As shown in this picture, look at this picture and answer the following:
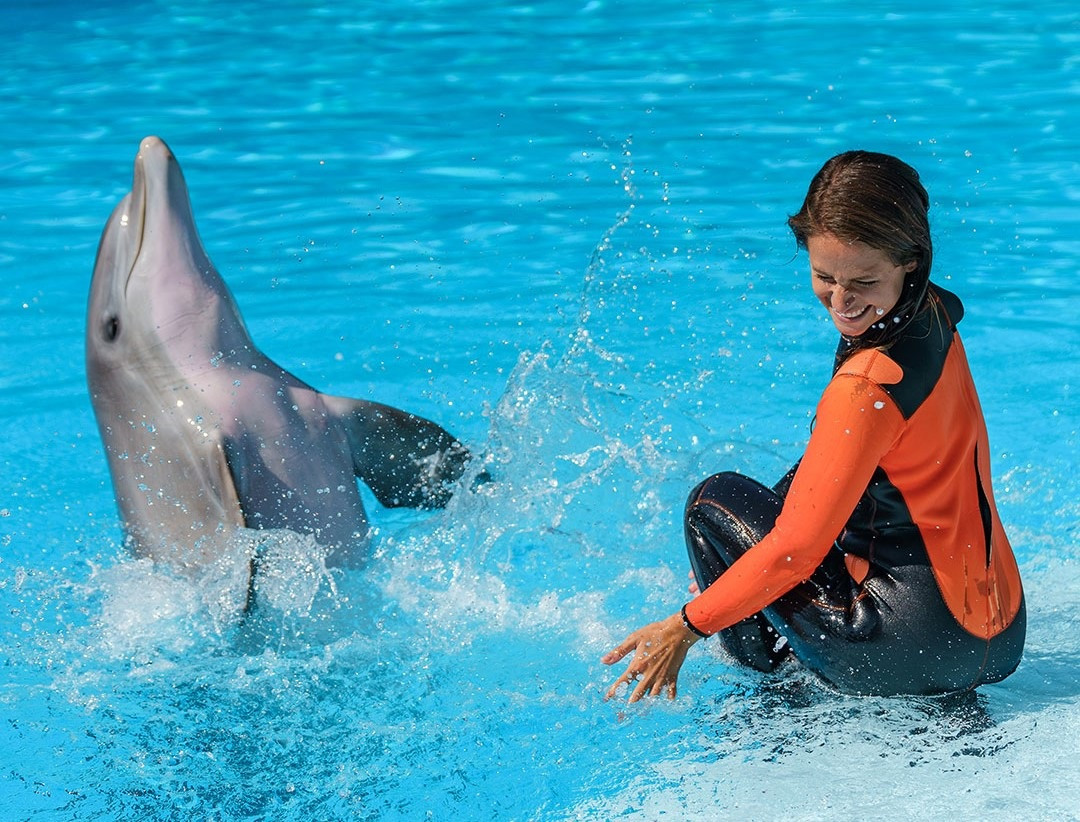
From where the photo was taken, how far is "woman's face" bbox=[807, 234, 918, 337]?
9.05ft

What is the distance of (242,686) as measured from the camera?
398 cm

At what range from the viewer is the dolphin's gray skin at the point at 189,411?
4.07 metres

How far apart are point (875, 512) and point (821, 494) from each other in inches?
11.2

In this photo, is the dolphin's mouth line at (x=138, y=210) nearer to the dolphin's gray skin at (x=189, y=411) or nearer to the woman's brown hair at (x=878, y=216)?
the dolphin's gray skin at (x=189, y=411)

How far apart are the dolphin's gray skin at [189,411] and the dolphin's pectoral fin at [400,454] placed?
0.04ft

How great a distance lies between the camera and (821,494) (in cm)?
280

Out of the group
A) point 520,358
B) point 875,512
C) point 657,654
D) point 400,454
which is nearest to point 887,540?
point 875,512

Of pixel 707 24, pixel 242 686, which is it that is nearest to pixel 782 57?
pixel 707 24

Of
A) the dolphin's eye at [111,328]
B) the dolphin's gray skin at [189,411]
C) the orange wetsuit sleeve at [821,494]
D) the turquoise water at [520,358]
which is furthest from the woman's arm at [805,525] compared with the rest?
the dolphin's eye at [111,328]

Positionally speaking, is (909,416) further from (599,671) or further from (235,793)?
(235,793)

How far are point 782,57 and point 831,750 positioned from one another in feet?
24.1

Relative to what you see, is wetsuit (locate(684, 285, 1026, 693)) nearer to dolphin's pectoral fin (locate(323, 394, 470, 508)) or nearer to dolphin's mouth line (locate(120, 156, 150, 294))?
dolphin's pectoral fin (locate(323, 394, 470, 508))

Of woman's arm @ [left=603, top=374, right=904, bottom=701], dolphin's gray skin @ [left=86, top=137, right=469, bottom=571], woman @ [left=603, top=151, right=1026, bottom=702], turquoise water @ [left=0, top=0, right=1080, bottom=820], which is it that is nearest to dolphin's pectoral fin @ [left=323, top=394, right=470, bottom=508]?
dolphin's gray skin @ [left=86, top=137, right=469, bottom=571]

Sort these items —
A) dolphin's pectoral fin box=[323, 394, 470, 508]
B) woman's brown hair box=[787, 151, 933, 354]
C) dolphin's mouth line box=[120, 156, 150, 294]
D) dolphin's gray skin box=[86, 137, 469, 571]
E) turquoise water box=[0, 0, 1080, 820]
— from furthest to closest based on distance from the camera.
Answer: dolphin's pectoral fin box=[323, 394, 470, 508], dolphin's mouth line box=[120, 156, 150, 294], dolphin's gray skin box=[86, 137, 469, 571], turquoise water box=[0, 0, 1080, 820], woman's brown hair box=[787, 151, 933, 354]
